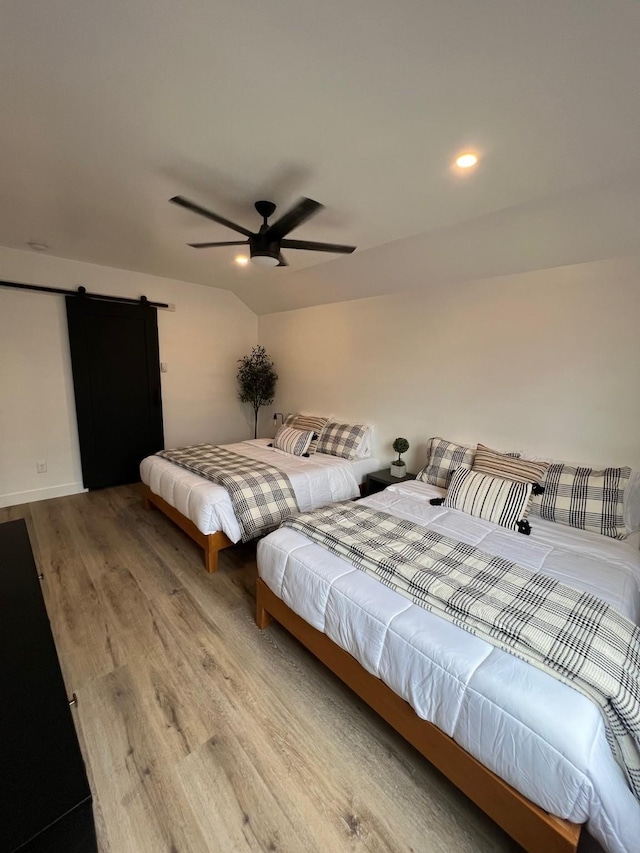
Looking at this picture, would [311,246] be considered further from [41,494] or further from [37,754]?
[41,494]

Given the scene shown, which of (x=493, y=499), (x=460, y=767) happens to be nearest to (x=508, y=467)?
(x=493, y=499)

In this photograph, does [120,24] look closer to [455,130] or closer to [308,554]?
[455,130]

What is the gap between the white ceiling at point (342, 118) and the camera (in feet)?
3.51

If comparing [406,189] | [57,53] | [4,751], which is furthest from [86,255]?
[4,751]

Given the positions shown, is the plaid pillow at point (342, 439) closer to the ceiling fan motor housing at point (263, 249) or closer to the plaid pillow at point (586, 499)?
the plaid pillow at point (586, 499)

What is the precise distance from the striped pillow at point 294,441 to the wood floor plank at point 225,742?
1652mm

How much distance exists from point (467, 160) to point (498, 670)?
2157mm

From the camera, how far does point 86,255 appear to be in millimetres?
3486

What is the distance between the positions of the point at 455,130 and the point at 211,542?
2731mm

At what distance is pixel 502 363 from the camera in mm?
2795

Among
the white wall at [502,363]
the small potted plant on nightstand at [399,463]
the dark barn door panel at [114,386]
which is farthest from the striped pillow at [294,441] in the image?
the dark barn door panel at [114,386]

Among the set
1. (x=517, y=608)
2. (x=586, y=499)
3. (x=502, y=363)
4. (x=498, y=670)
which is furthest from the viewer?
(x=502, y=363)

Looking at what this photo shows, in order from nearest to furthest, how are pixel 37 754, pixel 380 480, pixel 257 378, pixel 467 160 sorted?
pixel 37 754 → pixel 467 160 → pixel 380 480 → pixel 257 378

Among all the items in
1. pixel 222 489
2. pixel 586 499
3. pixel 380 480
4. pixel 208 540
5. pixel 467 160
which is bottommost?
pixel 208 540
